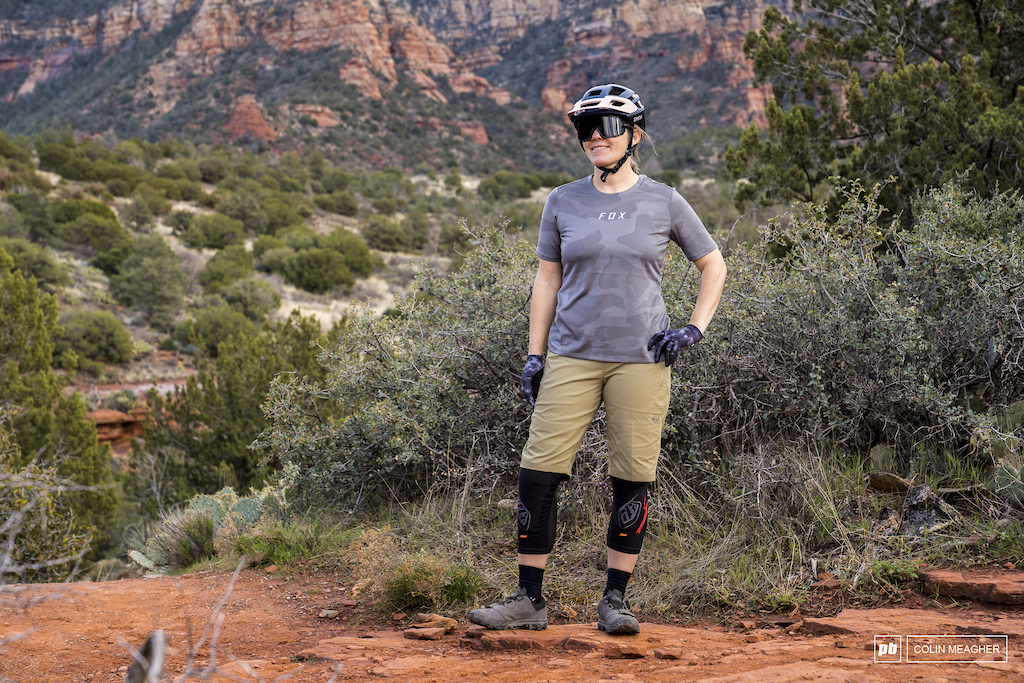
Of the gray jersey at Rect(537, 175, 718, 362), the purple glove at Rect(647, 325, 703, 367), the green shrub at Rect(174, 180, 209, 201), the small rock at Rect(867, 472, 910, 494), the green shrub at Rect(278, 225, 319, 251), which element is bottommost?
the small rock at Rect(867, 472, 910, 494)

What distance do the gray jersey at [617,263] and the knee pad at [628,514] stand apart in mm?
486

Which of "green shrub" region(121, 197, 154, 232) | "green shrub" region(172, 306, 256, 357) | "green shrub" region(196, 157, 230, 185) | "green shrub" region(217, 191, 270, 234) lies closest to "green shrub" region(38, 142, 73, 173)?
"green shrub" region(121, 197, 154, 232)

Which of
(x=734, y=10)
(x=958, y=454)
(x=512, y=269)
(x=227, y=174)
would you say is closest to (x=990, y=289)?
(x=958, y=454)

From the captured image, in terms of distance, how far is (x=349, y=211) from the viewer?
107ft

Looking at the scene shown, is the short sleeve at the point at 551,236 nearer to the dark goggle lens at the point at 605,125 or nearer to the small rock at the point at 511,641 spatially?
the dark goggle lens at the point at 605,125

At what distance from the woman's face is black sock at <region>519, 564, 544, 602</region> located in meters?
1.49

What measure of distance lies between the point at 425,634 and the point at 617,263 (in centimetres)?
154

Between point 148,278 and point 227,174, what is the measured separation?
15.3 meters

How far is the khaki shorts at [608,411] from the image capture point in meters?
2.53

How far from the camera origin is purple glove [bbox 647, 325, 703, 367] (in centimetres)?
248

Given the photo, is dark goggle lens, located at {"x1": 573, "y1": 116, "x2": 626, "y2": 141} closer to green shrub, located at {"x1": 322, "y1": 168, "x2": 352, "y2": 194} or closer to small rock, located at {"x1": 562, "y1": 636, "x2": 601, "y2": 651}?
small rock, located at {"x1": 562, "y1": 636, "x2": 601, "y2": 651}

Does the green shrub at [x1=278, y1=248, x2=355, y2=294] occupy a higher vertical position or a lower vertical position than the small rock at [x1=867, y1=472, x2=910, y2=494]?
higher
